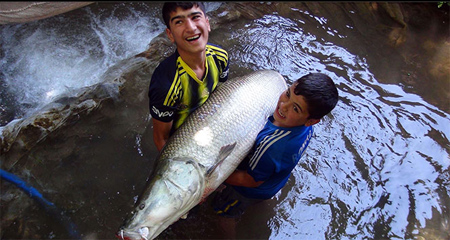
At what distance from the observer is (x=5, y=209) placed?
2783mm

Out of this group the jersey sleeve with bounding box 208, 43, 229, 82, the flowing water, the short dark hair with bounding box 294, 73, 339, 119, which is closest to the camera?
the short dark hair with bounding box 294, 73, 339, 119

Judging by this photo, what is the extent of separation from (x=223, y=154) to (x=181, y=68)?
0.72 m

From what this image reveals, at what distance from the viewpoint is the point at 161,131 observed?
257cm

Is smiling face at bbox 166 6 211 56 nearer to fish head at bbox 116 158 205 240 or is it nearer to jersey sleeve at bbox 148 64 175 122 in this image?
jersey sleeve at bbox 148 64 175 122

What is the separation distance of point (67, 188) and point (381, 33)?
15.5ft

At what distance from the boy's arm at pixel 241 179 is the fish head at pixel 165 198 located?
32 cm

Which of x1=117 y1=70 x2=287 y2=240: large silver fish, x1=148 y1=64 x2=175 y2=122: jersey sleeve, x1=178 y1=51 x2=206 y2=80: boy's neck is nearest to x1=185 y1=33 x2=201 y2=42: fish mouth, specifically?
x1=178 y1=51 x2=206 y2=80: boy's neck

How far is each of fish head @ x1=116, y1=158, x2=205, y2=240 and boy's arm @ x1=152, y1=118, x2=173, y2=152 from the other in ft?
1.01

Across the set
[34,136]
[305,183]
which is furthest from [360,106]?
[34,136]

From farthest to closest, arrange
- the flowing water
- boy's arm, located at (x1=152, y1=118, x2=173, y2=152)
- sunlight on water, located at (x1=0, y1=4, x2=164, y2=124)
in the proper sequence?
sunlight on water, located at (x1=0, y1=4, x2=164, y2=124) < the flowing water < boy's arm, located at (x1=152, y1=118, x2=173, y2=152)

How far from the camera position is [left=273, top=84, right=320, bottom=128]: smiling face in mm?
2057

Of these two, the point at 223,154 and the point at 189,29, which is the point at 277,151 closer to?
the point at 223,154

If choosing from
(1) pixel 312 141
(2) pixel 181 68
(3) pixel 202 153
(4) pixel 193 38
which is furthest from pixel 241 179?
(1) pixel 312 141

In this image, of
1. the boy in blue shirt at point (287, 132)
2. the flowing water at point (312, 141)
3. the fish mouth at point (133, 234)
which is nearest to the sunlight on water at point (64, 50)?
the flowing water at point (312, 141)
